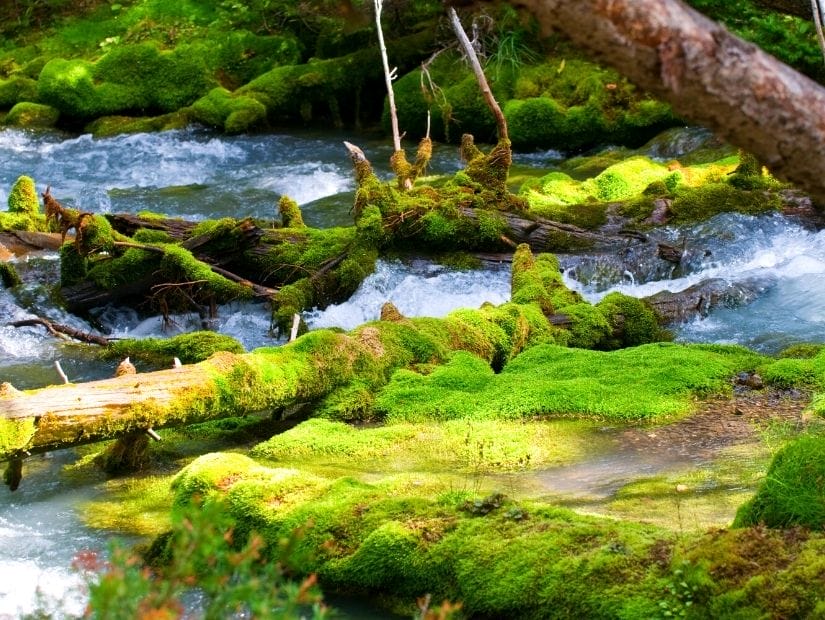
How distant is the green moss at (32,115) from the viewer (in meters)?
22.3

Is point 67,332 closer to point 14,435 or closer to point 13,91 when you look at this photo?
point 14,435

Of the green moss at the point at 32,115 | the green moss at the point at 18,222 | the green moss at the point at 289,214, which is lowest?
the green moss at the point at 32,115

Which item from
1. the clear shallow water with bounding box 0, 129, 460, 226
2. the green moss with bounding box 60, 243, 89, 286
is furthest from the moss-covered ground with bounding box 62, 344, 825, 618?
the clear shallow water with bounding box 0, 129, 460, 226

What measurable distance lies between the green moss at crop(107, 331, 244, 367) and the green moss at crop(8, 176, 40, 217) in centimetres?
388

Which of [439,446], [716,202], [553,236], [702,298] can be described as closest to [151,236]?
[553,236]

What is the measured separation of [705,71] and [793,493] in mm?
2263

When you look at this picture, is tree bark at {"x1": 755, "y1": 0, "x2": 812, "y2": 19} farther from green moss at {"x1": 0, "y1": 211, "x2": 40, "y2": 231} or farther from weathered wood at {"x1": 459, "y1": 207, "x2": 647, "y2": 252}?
green moss at {"x1": 0, "y1": 211, "x2": 40, "y2": 231}

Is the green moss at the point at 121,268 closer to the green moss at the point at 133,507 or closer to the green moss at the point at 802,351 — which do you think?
the green moss at the point at 133,507

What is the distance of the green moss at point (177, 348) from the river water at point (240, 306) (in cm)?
32

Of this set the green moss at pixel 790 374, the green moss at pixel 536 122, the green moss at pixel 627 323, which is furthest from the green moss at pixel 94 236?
the green moss at pixel 536 122

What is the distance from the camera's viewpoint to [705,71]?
2910 mm

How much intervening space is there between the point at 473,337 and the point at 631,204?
14.4ft

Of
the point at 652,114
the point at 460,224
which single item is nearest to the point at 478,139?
the point at 652,114

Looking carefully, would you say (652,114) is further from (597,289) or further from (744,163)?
(597,289)
